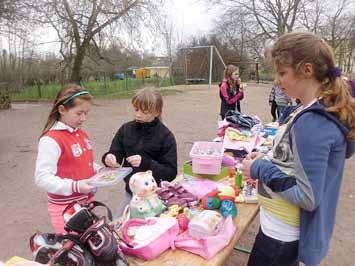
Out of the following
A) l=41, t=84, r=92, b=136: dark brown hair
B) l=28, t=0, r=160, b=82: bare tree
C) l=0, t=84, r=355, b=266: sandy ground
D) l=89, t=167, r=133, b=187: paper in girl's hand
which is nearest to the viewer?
l=89, t=167, r=133, b=187: paper in girl's hand

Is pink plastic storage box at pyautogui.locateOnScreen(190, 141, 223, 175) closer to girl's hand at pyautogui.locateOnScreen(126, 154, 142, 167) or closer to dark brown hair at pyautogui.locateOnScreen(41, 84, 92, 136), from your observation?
girl's hand at pyautogui.locateOnScreen(126, 154, 142, 167)

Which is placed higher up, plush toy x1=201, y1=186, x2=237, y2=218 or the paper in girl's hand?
the paper in girl's hand

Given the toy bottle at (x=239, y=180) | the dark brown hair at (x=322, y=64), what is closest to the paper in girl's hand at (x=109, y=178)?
the toy bottle at (x=239, y=180)

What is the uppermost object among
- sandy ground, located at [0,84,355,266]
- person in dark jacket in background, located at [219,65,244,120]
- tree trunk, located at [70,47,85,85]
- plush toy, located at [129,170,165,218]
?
tree trunk, located at [70,47,85,85]

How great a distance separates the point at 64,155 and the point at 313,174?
1313mm

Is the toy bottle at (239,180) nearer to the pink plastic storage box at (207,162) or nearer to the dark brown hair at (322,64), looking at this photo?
the pink plastic storage box at (207,162)

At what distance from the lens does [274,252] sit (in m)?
1.38

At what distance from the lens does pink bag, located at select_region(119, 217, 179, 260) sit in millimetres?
1312

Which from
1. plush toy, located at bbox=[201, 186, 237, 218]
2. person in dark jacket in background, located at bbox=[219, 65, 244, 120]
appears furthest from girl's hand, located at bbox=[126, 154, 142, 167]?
person in dark jacket in background, located at bbox=[219, 65, 244, 120]

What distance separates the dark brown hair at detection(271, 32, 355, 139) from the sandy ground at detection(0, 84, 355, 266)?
6.11ft

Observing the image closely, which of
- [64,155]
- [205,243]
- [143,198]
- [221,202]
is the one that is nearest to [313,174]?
[205,243]

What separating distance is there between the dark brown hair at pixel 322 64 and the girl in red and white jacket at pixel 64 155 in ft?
3.90

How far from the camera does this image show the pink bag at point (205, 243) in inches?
53.3

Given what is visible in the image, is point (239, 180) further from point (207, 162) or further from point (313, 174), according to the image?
point (313, 174)
